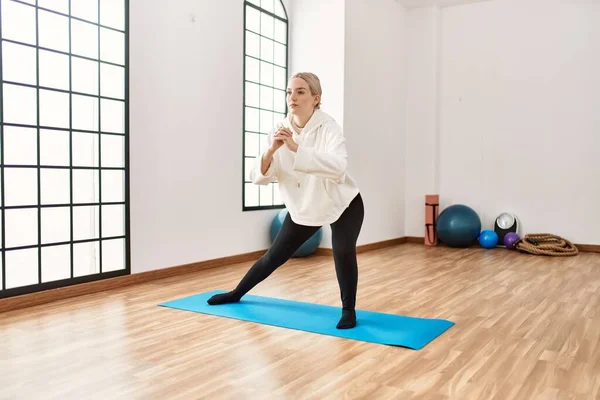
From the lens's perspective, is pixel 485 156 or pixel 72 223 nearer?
pixel 72 223

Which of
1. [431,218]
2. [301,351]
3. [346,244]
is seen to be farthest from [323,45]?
[301,351]

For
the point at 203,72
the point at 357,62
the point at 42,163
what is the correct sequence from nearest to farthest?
the point at 42,163
the point at 203,72
the point at 357,62

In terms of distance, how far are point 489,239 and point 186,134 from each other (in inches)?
147

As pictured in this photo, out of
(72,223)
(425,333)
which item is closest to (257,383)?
(425,333)

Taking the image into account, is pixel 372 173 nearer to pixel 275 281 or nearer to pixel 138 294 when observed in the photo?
pixel 275 281

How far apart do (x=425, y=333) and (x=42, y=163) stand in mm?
2527

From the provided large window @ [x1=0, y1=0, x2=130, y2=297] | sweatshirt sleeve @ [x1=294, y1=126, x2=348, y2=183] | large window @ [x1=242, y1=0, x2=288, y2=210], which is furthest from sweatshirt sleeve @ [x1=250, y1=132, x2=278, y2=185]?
large window @ [x1=242, y1=0, x2=288, y2=210]

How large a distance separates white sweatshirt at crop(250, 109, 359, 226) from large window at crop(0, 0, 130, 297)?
1403 millimetres

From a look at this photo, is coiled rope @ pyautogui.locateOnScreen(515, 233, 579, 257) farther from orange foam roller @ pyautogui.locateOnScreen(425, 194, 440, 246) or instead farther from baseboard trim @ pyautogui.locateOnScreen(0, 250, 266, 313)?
baseboard trim @ pyautogui.locateOnScreen(0, 250, 266, 313)

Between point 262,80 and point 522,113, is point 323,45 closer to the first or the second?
point 262,80

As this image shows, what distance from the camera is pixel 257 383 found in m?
2.30

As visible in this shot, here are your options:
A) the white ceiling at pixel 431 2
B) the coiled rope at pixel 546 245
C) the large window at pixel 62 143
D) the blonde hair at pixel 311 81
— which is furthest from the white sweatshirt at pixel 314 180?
the white ceiling at pixel 431 2

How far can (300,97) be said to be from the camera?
318 centimetres

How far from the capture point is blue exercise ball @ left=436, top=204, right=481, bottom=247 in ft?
22.1
